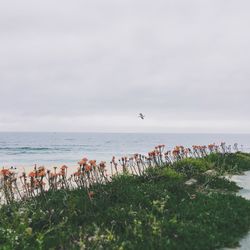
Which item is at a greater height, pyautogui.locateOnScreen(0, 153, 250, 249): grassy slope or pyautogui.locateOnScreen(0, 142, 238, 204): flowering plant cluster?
pyautogui.locateOnScreen(0, 142, 238, 204): flowering plant cluster

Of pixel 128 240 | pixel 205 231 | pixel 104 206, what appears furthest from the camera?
pixel 104 206

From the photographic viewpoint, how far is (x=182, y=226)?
866 cm

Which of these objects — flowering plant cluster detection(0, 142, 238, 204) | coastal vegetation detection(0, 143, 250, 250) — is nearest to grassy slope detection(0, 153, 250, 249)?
coastal vegetation detection(0, 143, 250, 250)

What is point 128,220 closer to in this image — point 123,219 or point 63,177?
point 123,219

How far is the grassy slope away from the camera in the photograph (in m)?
7.91

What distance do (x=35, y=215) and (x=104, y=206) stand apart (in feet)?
5.72

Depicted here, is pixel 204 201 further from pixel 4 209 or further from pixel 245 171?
pixel 245 171

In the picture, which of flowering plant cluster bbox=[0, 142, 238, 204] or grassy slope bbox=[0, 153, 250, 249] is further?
flowering plant cluster bbox=[0, 142, 238, 204]

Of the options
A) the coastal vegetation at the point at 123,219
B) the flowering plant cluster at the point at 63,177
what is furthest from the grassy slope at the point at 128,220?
the flowering plant cluster at the point at 63,177

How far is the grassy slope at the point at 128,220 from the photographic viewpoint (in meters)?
7.91

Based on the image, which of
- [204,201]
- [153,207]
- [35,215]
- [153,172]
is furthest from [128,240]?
[153,172]

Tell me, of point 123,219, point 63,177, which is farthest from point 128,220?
point 63,177

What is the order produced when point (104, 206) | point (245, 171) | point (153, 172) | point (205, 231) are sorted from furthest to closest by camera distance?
point (245, 171)
point (153, 172)
point (104, 206)
point (205, 231)

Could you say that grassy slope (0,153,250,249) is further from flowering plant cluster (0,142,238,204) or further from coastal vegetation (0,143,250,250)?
flowering plant cluster (0,142,238,204)
